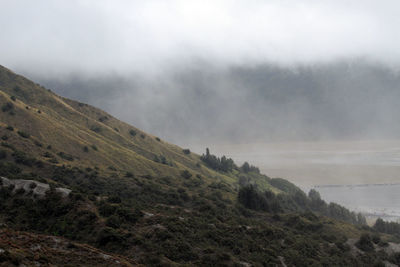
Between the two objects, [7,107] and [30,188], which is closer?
[30,188]

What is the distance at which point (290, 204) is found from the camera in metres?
171

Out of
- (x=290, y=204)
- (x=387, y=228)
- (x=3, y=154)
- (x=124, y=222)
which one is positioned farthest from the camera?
(x=290, y=204)

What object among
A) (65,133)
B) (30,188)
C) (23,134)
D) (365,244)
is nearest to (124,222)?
(30,188)

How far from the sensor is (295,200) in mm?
188625

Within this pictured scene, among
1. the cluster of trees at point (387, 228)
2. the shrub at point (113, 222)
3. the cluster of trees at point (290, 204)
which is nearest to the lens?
the shrub at point (113, 222)

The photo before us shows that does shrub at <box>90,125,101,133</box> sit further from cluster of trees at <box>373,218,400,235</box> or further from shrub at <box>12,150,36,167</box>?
cluster of trees at <box>373,218,400,235</box>

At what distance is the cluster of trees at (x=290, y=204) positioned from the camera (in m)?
106

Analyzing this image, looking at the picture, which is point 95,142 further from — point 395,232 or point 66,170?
point 395,232

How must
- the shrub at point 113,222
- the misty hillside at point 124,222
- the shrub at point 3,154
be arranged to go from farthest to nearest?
1. the shrub at point 3,154
2. the shrub at point 113,222
3. the misty hillside at point 124,222

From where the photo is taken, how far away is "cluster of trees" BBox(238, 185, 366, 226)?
348 feet

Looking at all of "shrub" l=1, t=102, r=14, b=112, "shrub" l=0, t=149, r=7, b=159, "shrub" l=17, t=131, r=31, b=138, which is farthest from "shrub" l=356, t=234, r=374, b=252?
"shrub" l=1, t=102, r=14, b=112

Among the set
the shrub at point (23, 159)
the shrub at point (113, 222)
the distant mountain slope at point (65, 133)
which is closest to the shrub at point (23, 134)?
the distant mountain slope at point (65, 133)

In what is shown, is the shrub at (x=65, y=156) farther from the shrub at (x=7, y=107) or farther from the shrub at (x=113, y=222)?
the shrub at (x=113, y=222)

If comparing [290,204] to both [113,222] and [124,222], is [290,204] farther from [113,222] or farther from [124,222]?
[113,222]
